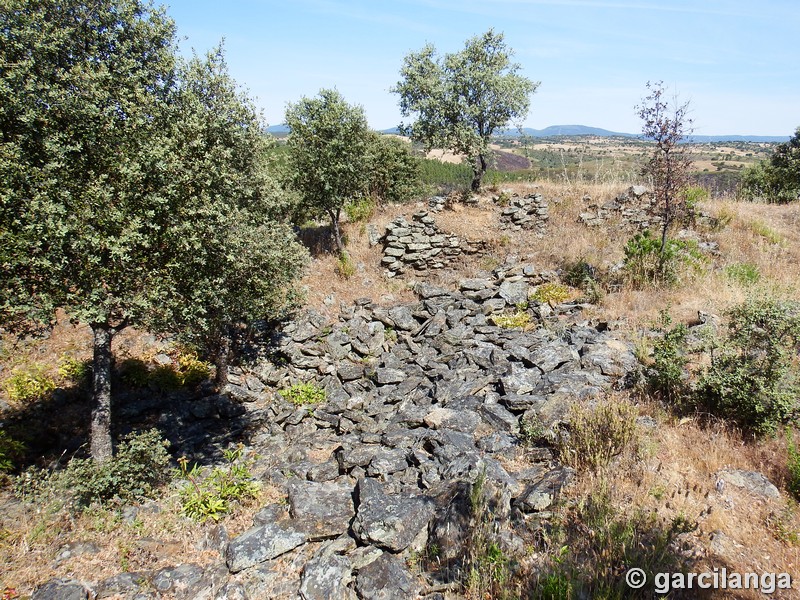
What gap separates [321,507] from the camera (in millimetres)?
6977

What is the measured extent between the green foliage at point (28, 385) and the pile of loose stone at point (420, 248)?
38.1ft

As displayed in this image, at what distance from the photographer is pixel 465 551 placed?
209 inches

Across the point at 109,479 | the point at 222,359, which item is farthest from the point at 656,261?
the point at 109,479

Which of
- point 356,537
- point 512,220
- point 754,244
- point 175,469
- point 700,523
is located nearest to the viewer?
point 700,523

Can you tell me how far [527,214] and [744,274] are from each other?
8611mm

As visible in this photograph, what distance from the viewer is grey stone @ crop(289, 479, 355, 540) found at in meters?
6.54

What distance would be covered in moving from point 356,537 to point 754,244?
1672 cm

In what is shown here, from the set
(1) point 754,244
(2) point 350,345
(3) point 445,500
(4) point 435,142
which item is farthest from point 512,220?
(3) point 445,500

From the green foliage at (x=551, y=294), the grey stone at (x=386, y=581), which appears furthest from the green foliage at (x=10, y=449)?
the green foliage at (x=551, y=294)

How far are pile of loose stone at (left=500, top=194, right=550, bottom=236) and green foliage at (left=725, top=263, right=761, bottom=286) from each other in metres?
7.08

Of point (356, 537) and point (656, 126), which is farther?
point (656, 126)

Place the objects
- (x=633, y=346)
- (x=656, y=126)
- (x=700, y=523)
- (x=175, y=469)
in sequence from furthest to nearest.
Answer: (x=656, y=126)
(x=633, y=346)
(x=175, y=469)
(x=700, y=523)

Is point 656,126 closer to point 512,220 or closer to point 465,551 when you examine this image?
point 512,220

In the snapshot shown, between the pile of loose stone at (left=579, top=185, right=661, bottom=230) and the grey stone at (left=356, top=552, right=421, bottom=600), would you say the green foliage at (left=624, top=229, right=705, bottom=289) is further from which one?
the grey stone at (left=356, top=552, right=421, bottom=600)
